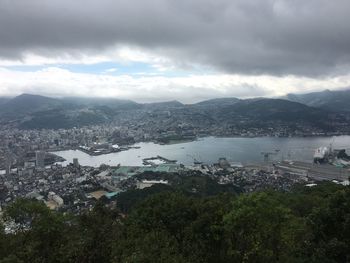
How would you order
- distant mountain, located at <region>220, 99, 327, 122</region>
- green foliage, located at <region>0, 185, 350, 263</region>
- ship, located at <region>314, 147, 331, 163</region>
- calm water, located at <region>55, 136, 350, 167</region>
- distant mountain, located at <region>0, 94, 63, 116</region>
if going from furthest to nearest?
distant mountain, located at <region>0, 94, 63, 116</region> < distant mountain, located at <region>220, 99, 327, 122</region> < calm water, located at <region>55, 136, 350, 167</region> < ship, located at <region>314, 147, 331, 163</region> < green foliage, located at <region>0, 185, 350, 263</region>

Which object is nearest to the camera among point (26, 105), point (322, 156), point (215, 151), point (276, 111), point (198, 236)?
point (198, 236)

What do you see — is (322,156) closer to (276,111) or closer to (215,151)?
(215,151)

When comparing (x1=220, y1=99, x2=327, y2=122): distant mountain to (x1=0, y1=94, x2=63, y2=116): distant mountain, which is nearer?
(x1=220, y1=99, x2=327, y2=122): distant mountain

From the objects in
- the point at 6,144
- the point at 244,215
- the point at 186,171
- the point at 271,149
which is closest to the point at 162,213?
the point at 244,215

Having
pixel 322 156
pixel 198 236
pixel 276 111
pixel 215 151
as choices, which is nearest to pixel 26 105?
pixel 276 111

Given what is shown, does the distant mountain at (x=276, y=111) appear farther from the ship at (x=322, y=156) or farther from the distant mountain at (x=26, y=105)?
the distant mountain at (x=26, y=105)

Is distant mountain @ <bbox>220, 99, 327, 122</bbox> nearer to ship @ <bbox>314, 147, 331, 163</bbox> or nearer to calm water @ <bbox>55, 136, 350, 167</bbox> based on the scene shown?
calm water @ <bbox>55, 136, 350, 167</bbox>

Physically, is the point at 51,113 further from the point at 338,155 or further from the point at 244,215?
the point at 244,215

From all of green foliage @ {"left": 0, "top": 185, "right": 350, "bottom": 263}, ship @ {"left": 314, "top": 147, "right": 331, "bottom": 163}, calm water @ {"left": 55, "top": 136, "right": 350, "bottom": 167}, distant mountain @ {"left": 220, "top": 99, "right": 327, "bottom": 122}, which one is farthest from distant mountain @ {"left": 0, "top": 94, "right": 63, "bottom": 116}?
green foliage @ {"left": 0, "top": 185, "right": 350, "bottom": 263}
